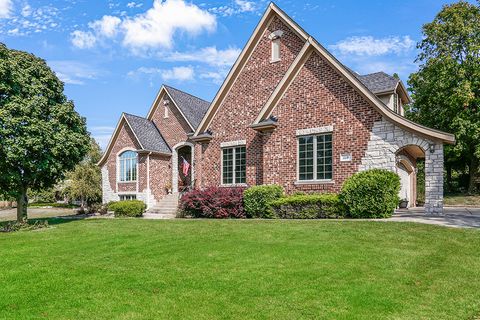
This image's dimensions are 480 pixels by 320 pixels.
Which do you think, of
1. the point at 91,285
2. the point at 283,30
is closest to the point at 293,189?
the point at 283,30

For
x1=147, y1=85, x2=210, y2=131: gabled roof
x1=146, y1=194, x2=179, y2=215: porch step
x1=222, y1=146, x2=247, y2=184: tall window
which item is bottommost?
x1=146, y1=194, x2=179, y2=215: porch step

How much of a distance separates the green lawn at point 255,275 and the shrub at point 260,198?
17.7 ft

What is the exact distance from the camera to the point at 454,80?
3047cm

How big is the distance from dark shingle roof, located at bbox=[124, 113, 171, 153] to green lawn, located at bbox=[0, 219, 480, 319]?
15233 millimetres

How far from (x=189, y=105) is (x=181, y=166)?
510 cm

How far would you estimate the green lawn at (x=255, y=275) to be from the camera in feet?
17.0

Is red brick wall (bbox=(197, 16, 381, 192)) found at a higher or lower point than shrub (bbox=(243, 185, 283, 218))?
higher

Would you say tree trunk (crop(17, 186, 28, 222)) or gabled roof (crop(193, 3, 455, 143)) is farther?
tree trunk (crop(17, 186, 28, 222))

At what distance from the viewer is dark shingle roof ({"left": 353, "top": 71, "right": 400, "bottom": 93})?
790 inches

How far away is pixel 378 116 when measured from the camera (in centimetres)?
1526

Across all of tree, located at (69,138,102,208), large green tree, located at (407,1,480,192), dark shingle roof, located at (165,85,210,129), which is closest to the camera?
dark shingle roof, located at (165,85,210,129)

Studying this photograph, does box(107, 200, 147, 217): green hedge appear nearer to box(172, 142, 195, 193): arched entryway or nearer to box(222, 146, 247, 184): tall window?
box(172, 142, 195, 193): arched entryway

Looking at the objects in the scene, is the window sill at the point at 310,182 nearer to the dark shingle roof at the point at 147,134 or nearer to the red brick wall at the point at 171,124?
the red brick wall at the point at 171,124

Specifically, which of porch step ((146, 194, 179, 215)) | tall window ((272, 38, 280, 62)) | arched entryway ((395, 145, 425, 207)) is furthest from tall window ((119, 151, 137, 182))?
arched entryway ((395, 145, 425, 207))
